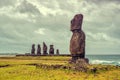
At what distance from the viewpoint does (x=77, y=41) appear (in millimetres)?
51438

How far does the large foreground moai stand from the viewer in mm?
51344

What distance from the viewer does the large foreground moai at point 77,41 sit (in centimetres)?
5134

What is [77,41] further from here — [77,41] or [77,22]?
[77,22]

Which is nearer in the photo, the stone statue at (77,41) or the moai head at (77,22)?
the stone statue at (77,41)

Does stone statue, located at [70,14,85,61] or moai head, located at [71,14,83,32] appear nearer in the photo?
stone statue, located at [70,14,85,61]

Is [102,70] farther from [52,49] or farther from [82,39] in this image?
[52,49]

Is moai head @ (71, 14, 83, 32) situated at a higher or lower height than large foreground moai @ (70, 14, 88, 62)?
higher

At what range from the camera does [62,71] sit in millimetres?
45000

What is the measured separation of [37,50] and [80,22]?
231ft

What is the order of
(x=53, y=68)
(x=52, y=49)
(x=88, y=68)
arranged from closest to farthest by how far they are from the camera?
(x=88, y=68), (x=53, y=68), (x=52, y=49)

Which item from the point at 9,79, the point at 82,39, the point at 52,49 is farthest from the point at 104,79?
the point at 52,49

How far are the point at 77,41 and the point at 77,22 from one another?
3715 mm

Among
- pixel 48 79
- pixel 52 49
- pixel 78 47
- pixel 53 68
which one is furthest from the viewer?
pixel 52 49

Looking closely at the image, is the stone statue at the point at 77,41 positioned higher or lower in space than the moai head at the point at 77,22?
lower
